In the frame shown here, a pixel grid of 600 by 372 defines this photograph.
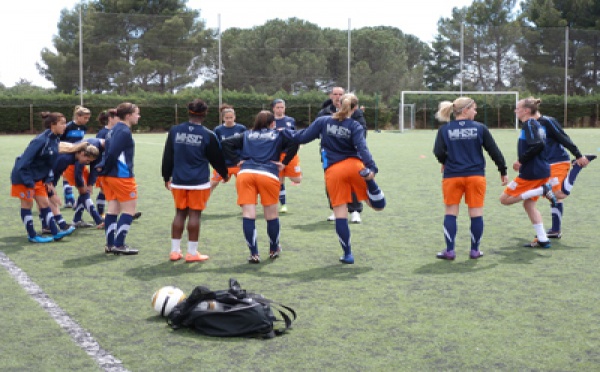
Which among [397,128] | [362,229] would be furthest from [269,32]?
[362,229]

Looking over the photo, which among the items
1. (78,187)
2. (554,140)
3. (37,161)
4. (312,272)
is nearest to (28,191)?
(37,161)

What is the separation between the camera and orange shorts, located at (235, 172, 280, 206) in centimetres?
769

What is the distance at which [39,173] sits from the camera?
872cm

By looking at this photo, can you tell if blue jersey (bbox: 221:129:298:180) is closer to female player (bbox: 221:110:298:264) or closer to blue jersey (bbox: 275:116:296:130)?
female player (bbox: 221:110:298:264)

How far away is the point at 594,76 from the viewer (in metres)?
50.1

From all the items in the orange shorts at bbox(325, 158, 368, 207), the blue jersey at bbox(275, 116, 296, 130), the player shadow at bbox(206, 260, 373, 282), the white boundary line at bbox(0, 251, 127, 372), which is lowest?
the white boundary line at bbox(0, 251, 127, 372)

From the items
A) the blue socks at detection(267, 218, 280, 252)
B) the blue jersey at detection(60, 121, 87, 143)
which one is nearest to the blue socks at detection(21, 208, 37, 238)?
the blue jersey at detection(60, 121, 87, 143)

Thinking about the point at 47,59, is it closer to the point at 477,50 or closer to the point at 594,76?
the point at 477,50

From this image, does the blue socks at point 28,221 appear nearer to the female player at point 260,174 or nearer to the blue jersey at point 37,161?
the blue jersey at point 37,161

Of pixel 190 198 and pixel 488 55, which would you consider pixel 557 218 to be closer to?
pixel 190 198

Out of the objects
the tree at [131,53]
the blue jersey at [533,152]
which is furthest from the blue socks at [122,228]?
the tree at [131,53]

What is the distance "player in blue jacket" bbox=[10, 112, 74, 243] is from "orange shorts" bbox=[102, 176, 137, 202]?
991mm

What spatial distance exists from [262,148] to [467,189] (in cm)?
220

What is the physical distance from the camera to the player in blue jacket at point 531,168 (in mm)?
8305
